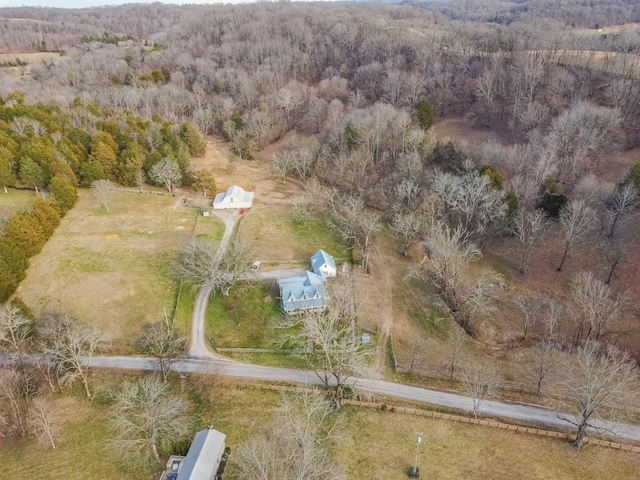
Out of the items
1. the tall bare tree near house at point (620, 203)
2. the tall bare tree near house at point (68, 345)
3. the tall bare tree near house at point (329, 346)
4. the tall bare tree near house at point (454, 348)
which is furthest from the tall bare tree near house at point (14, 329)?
the tall bare tree near house at point (620, 203)

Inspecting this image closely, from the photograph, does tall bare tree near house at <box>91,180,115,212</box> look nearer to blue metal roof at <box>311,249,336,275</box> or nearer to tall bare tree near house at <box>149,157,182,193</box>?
tall bare tree near house at <box>149,157,182,193</box>

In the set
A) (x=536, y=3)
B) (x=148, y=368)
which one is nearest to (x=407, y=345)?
(x=148, y=368)

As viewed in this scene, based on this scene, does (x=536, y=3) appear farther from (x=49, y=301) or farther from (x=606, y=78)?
(x=49, y=301)

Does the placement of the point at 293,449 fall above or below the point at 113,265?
above

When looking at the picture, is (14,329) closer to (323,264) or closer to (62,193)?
(62,193)

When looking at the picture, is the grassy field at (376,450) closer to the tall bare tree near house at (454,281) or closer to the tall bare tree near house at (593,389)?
the tall bare tree near house at (593,389)

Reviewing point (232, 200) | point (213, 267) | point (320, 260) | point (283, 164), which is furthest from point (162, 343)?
point (283, 164)

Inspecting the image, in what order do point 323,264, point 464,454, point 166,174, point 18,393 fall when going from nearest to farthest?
point 464,454
point 18,393
point 323,264
point 166,174
